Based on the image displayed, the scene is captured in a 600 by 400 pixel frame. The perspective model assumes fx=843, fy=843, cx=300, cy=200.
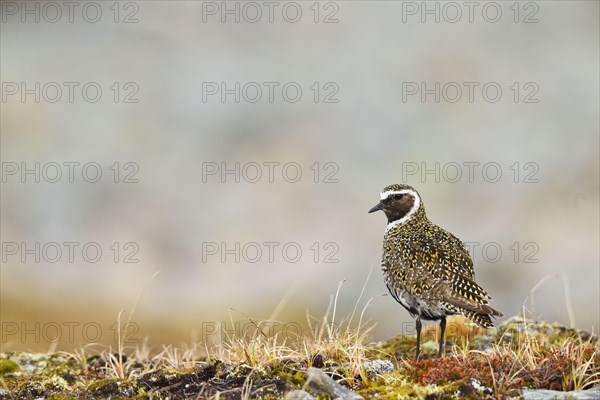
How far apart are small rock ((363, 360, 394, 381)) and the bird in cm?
57

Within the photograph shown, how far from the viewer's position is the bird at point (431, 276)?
30.1 ft

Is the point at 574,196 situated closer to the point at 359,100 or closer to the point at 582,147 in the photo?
the point at 582,147

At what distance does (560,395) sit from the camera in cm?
711

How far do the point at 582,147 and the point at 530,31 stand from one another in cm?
797

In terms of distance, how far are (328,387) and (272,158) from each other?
2162 centimetres

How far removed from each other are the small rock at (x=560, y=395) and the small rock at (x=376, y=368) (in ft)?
5.23

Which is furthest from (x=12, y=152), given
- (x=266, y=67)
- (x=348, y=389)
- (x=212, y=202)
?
(x=348, y=389)

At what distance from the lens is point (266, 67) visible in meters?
32.5
